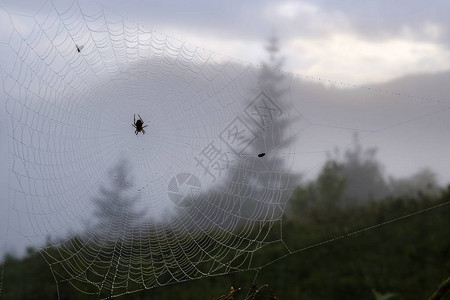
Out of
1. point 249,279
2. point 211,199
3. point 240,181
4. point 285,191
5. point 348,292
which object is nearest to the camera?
point 285,191

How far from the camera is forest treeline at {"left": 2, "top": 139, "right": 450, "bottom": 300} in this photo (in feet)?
34.7

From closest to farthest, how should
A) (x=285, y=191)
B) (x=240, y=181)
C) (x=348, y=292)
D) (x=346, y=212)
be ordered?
(x=285, y=191), (x=240, y=181), (x=348, y=292), (x=346, y=212)

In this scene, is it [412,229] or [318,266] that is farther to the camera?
[412,229]

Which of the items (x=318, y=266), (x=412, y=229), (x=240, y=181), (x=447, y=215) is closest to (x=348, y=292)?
(x=318, y=266)

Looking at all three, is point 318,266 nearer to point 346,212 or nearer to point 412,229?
point 412,229

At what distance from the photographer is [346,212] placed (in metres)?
15.4

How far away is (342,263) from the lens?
38.2 ft

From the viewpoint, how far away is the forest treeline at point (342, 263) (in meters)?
10.6

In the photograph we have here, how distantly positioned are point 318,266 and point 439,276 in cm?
257

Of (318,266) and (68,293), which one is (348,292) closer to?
→ (318,266)

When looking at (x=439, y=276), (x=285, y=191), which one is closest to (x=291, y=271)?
(x=439, y=276)

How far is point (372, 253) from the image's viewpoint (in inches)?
461

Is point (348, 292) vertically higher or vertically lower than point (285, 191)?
lower

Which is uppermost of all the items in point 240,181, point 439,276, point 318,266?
point 240,181
